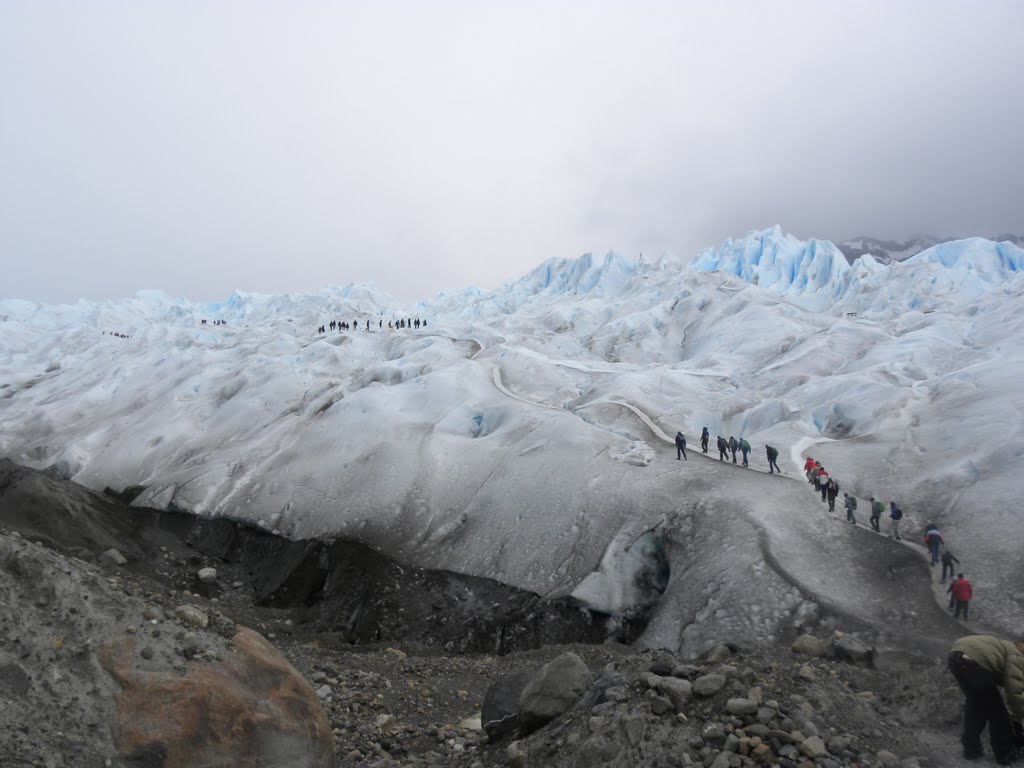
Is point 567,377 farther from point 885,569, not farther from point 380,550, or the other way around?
point 885,569

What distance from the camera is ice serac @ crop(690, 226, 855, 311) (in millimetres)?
84812

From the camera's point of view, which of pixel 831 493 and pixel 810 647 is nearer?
pixel 810 647

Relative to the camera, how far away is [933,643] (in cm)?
1235

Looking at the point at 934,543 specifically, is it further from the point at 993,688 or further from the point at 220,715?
the point at 220,715

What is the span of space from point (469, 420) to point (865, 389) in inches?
912

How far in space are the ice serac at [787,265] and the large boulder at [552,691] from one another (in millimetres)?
83964

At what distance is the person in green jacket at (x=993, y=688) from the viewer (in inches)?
246

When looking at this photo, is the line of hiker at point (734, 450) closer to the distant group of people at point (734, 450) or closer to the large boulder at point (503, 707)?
the distant group of people at point (734, 450)

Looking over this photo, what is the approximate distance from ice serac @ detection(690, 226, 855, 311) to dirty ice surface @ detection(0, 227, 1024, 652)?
52.3ft

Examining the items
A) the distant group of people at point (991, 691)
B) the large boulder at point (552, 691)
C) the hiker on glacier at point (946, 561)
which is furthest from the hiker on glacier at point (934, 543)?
the large boulder at point (552, 691)

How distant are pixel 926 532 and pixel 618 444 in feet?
39.8

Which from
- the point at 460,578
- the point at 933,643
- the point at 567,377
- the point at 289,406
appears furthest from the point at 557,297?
the point at 933,643

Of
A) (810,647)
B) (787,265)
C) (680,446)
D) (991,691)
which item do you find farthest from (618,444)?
(787,265)

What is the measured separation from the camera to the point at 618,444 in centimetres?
2680
